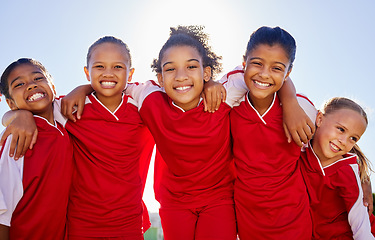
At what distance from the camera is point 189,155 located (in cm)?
319

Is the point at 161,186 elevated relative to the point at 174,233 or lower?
elevated

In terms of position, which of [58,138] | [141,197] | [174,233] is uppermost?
[58,138]

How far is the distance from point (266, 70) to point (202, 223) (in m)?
1.35

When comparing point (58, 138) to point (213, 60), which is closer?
point (58, 138)

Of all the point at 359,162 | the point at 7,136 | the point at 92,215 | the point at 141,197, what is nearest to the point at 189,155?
the point at 141,197

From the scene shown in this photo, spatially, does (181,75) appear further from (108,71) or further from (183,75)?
(108,71)

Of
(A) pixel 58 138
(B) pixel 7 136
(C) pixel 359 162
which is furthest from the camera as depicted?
(C) pixel 359 162

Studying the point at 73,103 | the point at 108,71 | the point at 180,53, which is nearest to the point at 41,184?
the point at 73,103

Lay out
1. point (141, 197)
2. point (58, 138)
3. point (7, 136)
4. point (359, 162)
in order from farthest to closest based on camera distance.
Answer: point (359, 162) < point (141, 197) < point (58, 138) < point (7, 136)

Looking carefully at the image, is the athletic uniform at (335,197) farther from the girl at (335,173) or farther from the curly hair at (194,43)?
the curly hair at (194,43)

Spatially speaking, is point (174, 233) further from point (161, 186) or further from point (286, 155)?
point (286, 155)

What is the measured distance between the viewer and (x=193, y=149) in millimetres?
3180

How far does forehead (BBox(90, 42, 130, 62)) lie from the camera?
11.0 ft

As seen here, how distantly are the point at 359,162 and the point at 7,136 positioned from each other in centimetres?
312
